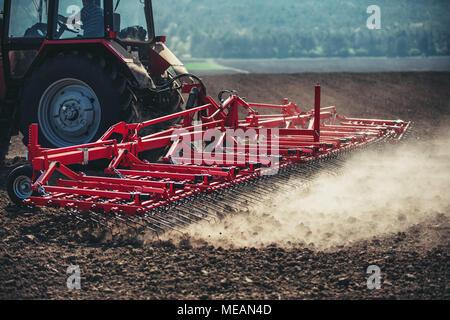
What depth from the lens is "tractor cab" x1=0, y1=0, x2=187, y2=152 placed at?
5.11 m

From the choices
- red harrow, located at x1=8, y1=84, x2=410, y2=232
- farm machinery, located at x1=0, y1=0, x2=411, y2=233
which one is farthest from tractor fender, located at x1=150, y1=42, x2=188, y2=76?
red harrow, located at x1=8, y1=84, x2=410, y2=232

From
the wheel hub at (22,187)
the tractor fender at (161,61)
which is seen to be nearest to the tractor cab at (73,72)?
the tractor fender at (161,61)

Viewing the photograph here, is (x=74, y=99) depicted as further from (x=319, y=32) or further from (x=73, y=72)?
(x=319, y=32)

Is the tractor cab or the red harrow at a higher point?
the tractor cab

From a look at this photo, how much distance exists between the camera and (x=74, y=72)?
516 centimetres

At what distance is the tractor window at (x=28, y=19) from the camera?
582 centimetres

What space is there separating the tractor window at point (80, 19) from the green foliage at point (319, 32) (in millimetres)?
31351

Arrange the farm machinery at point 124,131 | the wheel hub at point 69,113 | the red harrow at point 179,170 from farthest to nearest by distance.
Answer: the wheel hub at point 69,113 → the farm machinery at point 124,131 → the red harrow at point 179,170

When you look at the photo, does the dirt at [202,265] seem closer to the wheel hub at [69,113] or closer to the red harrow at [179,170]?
the red harrow at [179,170]

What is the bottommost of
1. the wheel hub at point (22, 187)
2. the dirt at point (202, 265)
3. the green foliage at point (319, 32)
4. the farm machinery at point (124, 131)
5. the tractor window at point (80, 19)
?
the dirt at point (202, 265)

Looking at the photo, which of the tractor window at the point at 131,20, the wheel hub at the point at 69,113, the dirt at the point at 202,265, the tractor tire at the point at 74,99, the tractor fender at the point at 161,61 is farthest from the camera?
the tractor fender at the point at 161,61

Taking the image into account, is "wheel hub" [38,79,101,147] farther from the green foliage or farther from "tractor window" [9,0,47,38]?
the green foliage

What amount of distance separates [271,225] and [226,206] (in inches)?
17.9
